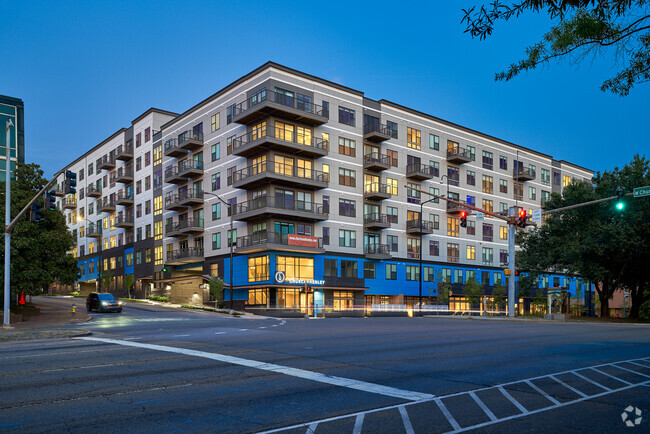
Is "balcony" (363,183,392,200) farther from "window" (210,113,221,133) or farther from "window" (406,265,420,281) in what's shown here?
"window" (210,113,221,133)

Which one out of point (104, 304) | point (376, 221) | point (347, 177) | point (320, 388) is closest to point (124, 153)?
point (347, 177)

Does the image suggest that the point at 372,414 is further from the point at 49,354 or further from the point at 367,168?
the point at 367,168

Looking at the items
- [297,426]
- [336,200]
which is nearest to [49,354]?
[297,426]

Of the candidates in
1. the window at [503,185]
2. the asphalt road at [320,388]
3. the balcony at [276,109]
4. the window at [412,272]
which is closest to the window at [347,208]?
the balcony at [276,109]

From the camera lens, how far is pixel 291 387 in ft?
32.5

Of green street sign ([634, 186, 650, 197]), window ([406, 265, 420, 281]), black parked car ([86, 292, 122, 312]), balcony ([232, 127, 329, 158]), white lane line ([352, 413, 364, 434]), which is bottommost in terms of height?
black parked car ([86, 292, 122, 312])

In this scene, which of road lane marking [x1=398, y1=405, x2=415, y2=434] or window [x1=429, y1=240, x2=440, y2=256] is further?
window [x1=429, y1=240, x2=440, y2=256]

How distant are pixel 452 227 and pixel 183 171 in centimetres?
3542

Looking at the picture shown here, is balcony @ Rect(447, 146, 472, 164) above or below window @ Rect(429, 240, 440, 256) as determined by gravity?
above

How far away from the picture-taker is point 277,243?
172 feet

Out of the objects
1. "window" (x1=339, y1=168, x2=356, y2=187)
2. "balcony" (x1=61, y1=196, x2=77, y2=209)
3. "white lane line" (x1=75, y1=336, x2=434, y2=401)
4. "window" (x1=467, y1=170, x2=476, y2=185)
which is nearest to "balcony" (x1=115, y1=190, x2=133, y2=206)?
"balcony" (x1=61, y1=196, x2=77, y2=209)

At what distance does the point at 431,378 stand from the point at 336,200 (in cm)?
4797

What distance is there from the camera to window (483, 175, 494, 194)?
250 feet

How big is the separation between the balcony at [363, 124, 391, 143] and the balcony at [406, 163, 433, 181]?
581cm
